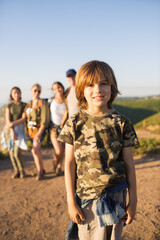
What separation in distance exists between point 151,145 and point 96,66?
6015 millimetres

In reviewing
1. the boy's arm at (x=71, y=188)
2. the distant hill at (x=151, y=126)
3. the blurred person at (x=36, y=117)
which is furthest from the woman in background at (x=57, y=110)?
the distant hill at (x=151, y=126)

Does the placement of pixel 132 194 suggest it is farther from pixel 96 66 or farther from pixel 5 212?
pixel 5 212

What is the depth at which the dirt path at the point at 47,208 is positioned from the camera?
9.45 feet

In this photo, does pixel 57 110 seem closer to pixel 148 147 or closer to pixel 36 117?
pixel 36 117

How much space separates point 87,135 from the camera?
1.68m

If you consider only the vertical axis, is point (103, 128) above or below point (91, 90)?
below

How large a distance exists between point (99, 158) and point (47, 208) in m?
2.48

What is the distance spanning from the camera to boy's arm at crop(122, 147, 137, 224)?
1.66 meters

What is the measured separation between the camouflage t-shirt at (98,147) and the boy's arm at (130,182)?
1.7 inches

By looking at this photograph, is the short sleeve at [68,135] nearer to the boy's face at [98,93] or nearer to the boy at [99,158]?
the boy at [99,158]

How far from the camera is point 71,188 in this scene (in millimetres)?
1715

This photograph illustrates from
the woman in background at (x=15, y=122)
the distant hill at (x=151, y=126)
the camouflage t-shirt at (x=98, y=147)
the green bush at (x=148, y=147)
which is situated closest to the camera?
the camouflage t-shirt at (x=98, y=147)

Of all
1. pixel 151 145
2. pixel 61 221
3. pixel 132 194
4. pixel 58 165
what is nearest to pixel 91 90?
pixel 132 194

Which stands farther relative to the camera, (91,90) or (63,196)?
(63,196)
